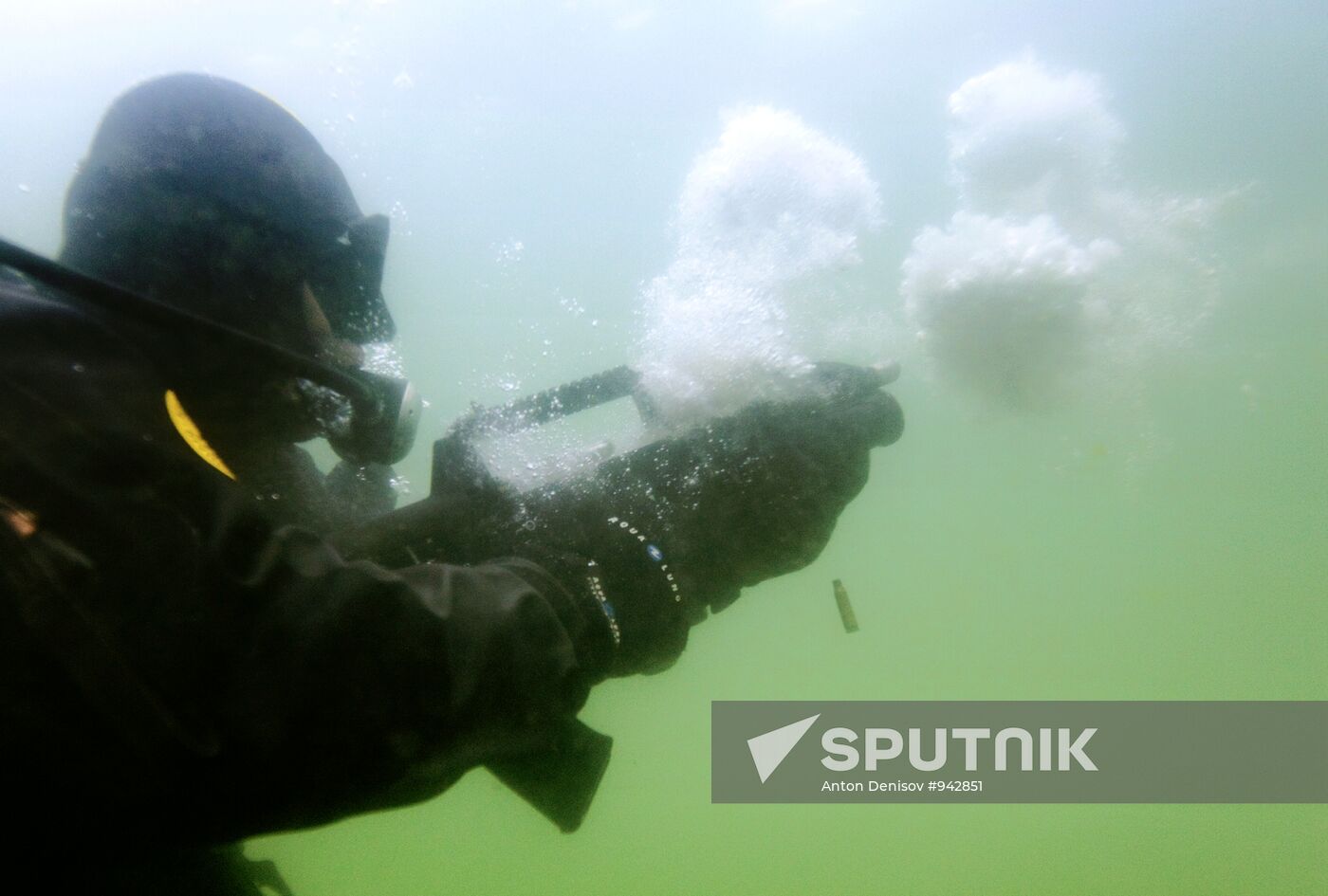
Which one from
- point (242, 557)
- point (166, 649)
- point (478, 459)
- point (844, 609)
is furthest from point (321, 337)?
point (844, 609)

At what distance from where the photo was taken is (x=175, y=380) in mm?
1107

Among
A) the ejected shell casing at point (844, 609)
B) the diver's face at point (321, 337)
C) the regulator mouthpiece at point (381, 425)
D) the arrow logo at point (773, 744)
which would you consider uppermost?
the diver's face at point (321, 337)

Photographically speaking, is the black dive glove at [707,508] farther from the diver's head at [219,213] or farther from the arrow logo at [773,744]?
the arrow logo at [773,744]

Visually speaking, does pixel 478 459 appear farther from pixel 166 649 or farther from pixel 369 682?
pixel 166 649

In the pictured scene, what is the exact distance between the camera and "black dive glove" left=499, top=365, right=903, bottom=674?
163 centimetres

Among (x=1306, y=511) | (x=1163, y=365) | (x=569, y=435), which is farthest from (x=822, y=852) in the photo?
(x=1306, y=511)

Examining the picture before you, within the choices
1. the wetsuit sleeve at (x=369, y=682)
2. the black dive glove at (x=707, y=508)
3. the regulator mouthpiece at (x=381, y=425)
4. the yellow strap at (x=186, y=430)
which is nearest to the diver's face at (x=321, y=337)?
the regulator mouthpiece at (x=381, y=425)

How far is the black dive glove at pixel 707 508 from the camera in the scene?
64.4 inches

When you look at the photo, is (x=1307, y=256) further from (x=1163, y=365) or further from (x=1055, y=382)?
(x=1055, y=382)

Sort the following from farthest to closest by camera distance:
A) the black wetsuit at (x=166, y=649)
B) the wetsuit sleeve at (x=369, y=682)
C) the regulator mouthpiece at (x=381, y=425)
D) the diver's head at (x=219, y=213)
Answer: the regulator mouthpiece at (x=381, y=425), the diver's head at (x=219, y=213), the wetsuit sleeve at (x=369, y=682), the black wetsuit at (x=166, y=649)

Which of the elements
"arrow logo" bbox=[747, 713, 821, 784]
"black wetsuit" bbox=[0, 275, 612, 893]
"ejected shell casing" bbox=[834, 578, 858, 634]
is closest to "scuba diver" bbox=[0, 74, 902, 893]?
"black wetsuit" bbox=[0, 275, 612, 893]

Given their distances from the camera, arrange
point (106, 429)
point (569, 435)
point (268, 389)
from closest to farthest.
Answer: point (106, 429) → point (268, 389) → point (569, 435)

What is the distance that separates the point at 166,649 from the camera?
2.26 ft

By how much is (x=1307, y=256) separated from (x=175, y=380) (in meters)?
30.4
